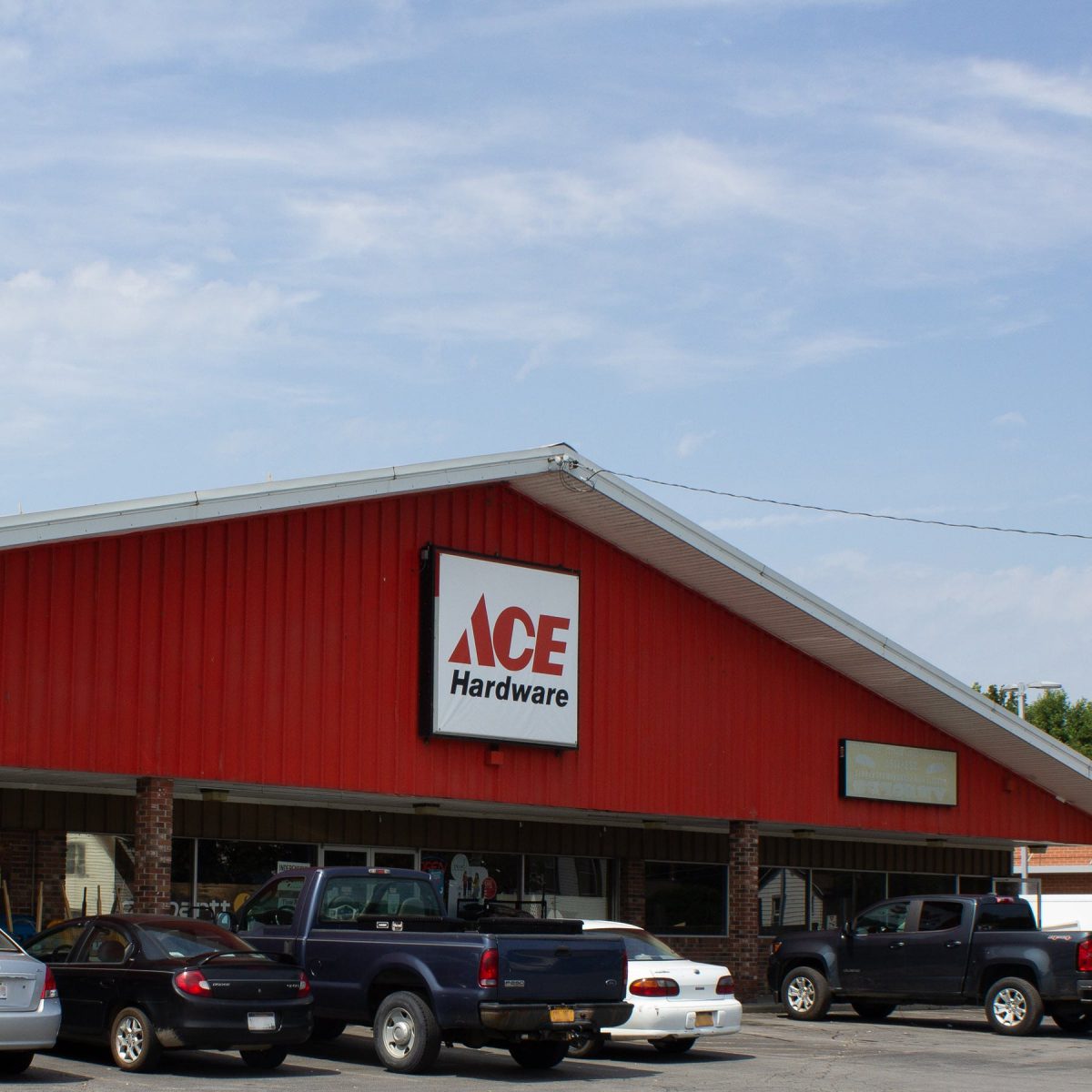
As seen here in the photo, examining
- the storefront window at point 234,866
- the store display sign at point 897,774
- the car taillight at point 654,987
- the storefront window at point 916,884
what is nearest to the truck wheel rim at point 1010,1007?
the car taillight at point 654,987

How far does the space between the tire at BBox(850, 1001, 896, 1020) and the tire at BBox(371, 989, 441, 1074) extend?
34.3 ft

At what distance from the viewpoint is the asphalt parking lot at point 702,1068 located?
1386cm

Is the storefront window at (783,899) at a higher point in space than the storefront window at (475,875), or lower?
lower

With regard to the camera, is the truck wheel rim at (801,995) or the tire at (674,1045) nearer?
the tire at (674,1045)

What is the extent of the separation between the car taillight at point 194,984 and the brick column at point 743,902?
A: 521 inches

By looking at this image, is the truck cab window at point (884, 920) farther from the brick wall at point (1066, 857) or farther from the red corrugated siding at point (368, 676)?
the brick wall at point (1066, 857)

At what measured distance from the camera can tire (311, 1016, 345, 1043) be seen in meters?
Answer: 16.4

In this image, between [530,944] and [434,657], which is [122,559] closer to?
[434,657]

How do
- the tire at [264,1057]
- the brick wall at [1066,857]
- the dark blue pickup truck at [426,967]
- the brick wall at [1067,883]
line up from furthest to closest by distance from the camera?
the brick wall at [1067,883], the brick wall at [1066,857], the tire at [264,1057], the dark blue pickup truck at [426,967]

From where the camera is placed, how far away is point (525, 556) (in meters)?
23.5

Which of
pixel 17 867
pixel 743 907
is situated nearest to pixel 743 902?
pixel 743 907

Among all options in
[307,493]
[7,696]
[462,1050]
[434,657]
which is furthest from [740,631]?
[7,696]

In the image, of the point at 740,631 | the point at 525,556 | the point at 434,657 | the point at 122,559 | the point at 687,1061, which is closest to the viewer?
the point at 687,1061

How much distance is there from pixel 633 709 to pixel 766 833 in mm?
7963
